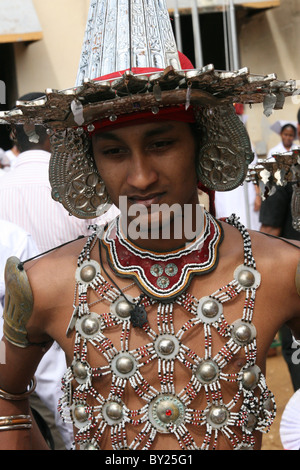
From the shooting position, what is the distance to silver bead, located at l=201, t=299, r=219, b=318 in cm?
208

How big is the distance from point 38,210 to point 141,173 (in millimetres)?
2292

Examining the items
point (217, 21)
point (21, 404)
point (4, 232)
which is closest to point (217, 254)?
point (21, 404)

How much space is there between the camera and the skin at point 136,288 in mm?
1968

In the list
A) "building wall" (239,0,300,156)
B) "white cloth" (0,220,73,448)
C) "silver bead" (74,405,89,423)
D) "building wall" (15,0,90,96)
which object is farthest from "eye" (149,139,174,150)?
"building wall" (15,0,90,96)

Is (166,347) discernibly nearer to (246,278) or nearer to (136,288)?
(136,288)

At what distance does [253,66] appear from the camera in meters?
9.73

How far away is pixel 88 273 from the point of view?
218cm

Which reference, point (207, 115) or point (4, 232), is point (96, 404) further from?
point (4, 232)

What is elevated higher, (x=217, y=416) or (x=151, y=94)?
(x=151, y=94)

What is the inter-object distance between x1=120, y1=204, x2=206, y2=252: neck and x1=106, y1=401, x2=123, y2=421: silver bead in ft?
1.50

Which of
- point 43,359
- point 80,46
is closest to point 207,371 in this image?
point 43,359

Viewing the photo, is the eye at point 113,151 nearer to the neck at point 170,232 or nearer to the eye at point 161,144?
the eye at point 161,144

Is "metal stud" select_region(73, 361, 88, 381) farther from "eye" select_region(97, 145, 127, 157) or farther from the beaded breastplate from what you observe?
"eye" select_region(97, 145, 127, 157)
